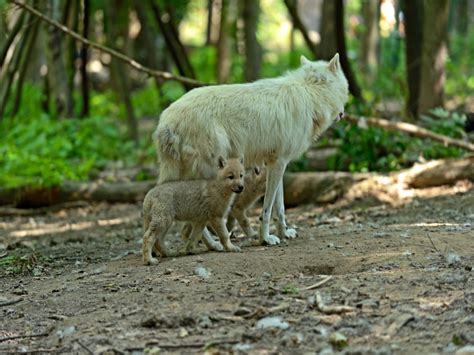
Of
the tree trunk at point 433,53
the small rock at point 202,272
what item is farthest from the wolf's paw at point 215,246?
the tree trunk at point 433,53

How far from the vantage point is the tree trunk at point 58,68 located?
15.0m

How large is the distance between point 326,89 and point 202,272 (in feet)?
8.69

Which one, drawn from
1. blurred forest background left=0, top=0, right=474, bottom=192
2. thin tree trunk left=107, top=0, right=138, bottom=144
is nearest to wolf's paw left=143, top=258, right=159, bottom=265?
blurred forest background left=0, top=0, right=474, bottom=192

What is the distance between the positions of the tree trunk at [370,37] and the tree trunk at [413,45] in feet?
30.0

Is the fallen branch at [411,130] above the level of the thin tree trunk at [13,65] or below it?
below

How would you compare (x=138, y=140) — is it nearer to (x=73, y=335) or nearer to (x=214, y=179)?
(x=214, y=179)

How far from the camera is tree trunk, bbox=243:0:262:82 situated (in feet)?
51.2

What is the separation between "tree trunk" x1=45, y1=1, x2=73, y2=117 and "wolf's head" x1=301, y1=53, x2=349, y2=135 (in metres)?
7.44

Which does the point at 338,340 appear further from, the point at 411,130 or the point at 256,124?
the point at 411,130

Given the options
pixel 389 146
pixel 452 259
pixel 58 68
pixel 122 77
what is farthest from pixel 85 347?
pixel 122 77

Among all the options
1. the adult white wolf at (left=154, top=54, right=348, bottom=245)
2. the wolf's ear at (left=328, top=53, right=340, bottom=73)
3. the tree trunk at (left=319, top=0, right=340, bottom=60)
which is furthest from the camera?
the tree trunk at (left=319, top=0, right=340, bottom=60)

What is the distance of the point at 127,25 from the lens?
18859mm

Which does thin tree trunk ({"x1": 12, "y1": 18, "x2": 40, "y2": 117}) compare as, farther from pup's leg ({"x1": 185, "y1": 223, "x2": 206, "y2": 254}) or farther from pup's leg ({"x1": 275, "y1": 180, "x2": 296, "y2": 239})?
pup's leg ({"x1": 185, "y1": 223, "x2": 206, "y2": 254})

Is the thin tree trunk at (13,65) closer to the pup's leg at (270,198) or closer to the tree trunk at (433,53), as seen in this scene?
the tree trunk at (433,53)
